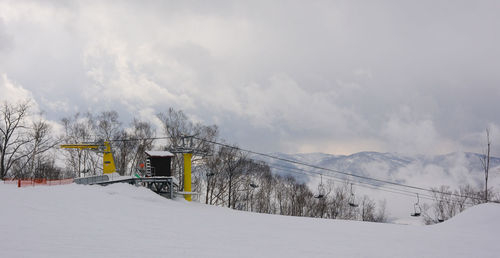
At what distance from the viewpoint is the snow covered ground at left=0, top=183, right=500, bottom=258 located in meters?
9.88

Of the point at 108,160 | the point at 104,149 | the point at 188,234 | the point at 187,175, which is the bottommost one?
the point at 188,234

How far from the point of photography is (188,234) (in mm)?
12891

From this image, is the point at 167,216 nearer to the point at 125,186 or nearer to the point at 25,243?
the point at 25,243

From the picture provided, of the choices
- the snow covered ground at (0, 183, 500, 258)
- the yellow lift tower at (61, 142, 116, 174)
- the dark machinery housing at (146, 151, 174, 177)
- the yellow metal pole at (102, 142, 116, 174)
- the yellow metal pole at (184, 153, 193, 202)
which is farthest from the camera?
the yellow metal pole at (102, 142, 116, 174)

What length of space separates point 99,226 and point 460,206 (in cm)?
6283

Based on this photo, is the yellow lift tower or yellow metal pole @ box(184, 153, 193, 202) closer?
yellow metal pole @ box(184, 153, 193, 202)

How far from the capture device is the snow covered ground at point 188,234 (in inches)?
389

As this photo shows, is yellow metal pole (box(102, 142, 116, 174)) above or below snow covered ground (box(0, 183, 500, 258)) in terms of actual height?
above

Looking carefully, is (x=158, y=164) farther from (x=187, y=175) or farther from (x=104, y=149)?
(x=104, y=149)

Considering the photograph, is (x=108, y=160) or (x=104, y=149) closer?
(x=104, y=149)

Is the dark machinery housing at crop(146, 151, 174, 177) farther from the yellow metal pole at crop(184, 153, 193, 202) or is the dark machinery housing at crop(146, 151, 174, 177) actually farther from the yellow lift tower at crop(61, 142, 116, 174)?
the yellow lift tower at crop(61, 142, 116, 174)

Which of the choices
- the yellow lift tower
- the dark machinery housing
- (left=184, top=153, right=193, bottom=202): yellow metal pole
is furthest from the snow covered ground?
the yellow lift tower

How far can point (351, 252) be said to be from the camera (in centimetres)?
1133

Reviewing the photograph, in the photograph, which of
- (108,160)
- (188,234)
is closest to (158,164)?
(108,160)
